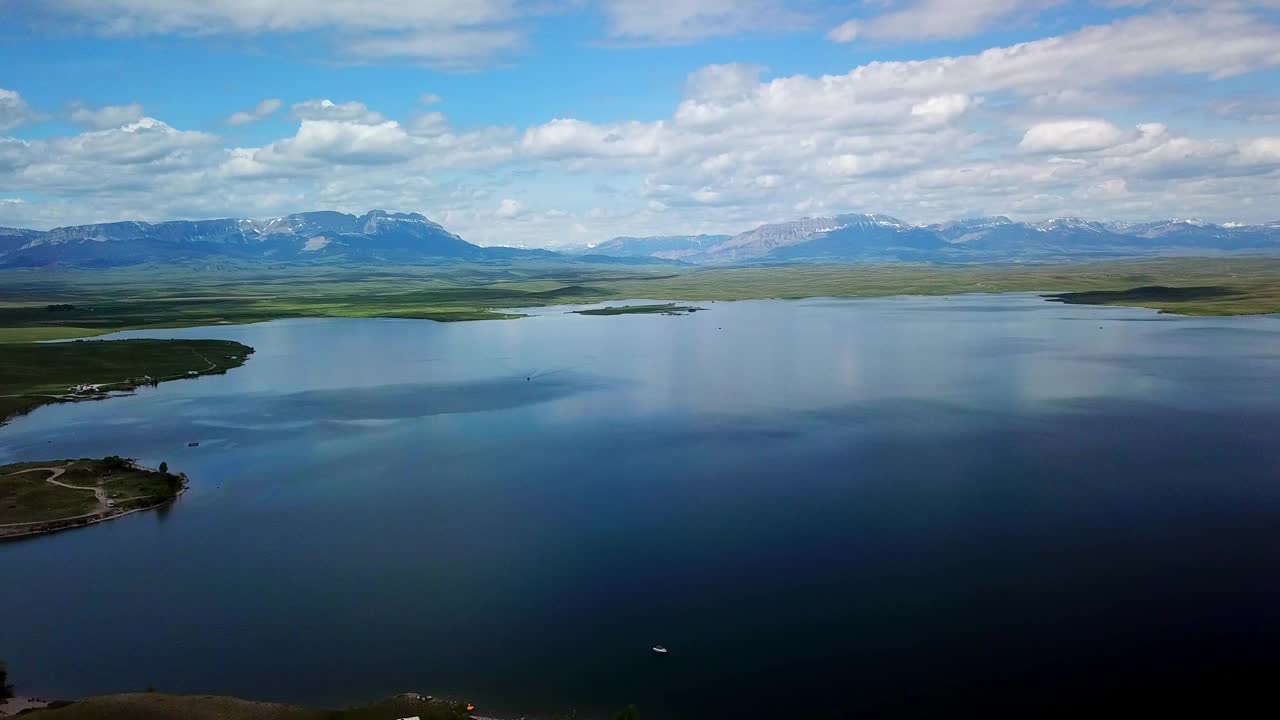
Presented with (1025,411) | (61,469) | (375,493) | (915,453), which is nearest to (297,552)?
(375,493)

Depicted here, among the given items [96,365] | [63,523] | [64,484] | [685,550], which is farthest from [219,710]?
[96,365]

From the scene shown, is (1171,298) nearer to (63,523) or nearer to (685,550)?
(685,550)

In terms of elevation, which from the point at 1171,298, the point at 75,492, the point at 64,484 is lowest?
the point at 75,492

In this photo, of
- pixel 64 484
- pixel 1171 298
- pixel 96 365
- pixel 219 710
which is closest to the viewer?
pixel 219 710

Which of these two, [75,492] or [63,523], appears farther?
[75,492]

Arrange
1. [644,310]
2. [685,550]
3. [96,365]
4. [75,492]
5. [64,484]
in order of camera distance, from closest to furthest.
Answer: [685,550] < [75,492] < [64,484] < [96,365] < [644,310]

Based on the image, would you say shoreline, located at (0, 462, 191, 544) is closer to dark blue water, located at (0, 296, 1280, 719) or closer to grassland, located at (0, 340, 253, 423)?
dark blue water, located at (0, 296, 1280, 719)

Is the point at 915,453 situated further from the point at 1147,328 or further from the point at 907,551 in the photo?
the point at 1147,328

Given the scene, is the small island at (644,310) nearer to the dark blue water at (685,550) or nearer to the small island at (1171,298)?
the small island at (1171,298)
